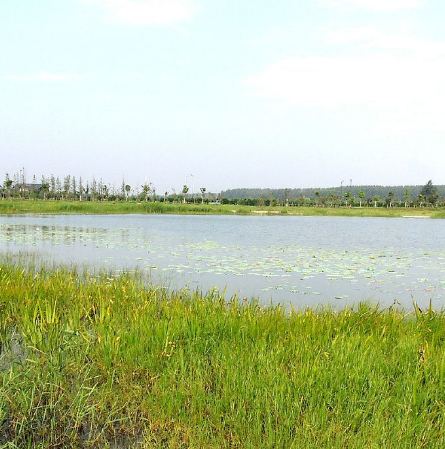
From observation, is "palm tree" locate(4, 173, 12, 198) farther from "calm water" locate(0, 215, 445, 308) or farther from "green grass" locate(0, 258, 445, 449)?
"green grass" locate(0, 258, 445, 449)

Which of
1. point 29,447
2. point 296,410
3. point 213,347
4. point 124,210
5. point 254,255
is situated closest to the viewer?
point 29,447

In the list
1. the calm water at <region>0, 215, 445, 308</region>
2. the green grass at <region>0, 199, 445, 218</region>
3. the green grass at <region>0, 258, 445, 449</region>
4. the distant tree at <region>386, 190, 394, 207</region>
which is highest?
the distant tree at <region>386, 190, 394, 207</region>

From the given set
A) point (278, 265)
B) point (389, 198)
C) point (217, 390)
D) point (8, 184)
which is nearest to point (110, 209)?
point (8, 184)

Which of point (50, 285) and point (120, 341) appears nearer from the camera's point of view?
point (120, 341)

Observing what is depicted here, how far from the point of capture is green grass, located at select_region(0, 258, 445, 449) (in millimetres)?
3438

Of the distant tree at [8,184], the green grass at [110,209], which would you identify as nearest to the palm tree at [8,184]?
the distant tree at [8,184]

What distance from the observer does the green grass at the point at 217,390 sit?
3.44 meters

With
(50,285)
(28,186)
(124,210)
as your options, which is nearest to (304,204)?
(124,210)

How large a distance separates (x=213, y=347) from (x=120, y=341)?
118 centimetres

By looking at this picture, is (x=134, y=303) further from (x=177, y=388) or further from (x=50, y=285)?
(x=177, y=388)

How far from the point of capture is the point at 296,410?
3596mm

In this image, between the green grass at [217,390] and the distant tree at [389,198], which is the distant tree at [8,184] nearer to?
the green grass at [217,390]

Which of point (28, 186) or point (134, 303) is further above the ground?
point (28, 186)

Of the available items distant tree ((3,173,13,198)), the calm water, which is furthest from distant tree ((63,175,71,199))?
the calm water
